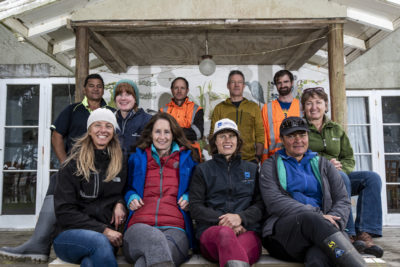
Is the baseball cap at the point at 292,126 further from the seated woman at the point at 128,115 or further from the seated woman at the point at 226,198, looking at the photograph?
the seated woman at the point at 128,115

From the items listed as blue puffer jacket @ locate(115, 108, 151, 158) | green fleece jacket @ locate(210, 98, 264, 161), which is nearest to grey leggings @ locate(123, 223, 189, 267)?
blue puffer jacket @ locate(115, 108, 151, 158)

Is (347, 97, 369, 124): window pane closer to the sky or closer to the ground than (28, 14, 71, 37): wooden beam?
closer to the ground

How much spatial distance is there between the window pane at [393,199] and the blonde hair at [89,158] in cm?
548

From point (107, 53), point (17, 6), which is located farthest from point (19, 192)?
point (17, 6)

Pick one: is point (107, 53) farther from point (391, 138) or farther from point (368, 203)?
point (391, 138)

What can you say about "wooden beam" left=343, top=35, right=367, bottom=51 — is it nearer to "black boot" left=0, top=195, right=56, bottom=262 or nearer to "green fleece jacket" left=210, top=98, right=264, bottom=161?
"green fleece jacket" left=210, top=98, right=264, bottom=161

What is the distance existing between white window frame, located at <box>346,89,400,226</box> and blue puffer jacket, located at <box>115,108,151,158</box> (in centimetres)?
458

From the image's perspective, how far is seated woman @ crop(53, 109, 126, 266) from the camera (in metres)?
2.19

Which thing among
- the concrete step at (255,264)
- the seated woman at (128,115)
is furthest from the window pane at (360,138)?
the seated woman at (128,115)

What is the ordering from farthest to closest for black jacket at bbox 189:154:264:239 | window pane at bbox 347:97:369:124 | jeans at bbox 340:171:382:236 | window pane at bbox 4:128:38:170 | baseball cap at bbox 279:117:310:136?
window pane at bbox 347:97:369:124, window pane at bbox 4:128:38:170, jeans at bbox 340:171:382:236, baseball cap at bbox 279:117:310:136, black jacket at bbox 189:154:264:239

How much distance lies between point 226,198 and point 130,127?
4.09 ft

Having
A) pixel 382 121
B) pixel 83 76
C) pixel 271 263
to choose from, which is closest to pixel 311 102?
pixel 271 263

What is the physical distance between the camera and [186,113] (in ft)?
12.7

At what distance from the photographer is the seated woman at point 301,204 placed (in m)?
2.10
